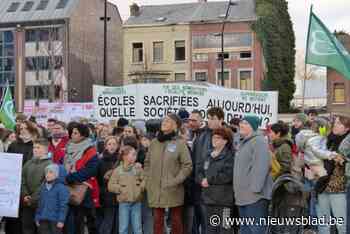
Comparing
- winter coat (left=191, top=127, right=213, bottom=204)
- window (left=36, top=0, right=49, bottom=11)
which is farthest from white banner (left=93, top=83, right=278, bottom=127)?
window (left=36, top=0, right=49, bottom=11)

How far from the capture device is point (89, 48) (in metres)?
64.4

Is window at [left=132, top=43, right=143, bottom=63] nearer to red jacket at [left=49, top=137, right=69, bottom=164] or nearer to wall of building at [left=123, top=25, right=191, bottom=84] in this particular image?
wall of building at [left=123, top=25, right=191, bottom=84]

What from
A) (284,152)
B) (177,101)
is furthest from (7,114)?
(284,152)

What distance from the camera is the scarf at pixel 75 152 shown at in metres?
9.71

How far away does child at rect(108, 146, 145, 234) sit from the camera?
9.74 meters

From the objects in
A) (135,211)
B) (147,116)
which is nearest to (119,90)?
(147,116)

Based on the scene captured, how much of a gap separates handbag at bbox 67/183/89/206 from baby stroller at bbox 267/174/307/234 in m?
2.74

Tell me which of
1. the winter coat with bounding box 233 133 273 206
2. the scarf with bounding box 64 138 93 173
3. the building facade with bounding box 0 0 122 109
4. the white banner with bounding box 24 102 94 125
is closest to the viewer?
the winter coat with bounding box 233 133 273 206

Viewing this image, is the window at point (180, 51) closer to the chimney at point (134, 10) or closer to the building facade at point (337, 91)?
the chimney at point (134, 10)

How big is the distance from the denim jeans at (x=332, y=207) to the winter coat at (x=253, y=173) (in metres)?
1.00

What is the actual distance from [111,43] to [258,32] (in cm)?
1806

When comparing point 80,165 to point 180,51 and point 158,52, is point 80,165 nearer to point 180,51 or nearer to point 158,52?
point 180,51

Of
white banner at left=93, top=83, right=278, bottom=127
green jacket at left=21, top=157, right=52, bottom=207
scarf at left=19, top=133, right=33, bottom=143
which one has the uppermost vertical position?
white banner at left=93, top=83, right=278, bottom=127

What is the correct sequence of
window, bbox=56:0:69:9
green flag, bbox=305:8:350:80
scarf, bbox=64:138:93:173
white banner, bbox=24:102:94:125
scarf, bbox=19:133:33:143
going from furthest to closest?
window, bbox=56:0:69:9 < white banner, bbox=24:102:94:125 < green flag, bbox=305:8:350:80 < scarf, bbox=19:133:33:143 < scarf, bbox=64:138:93:173
